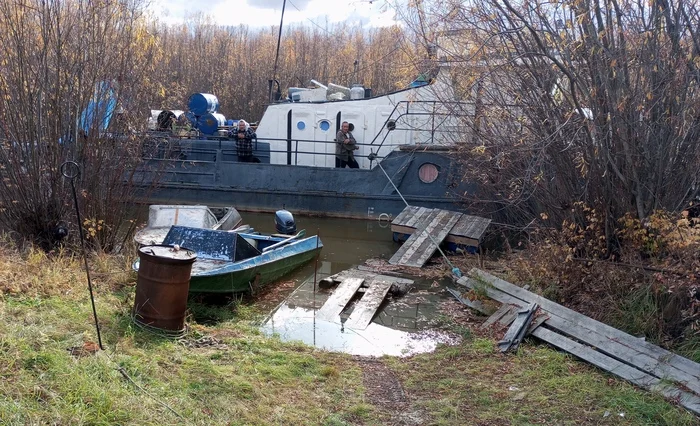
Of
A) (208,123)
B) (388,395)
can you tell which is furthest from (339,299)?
(208,123)

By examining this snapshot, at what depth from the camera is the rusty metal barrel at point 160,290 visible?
5.85 metres

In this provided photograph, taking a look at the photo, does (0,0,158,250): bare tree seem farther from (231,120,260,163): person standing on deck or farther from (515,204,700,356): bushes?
→ (231,120,260,163): person standing on deck

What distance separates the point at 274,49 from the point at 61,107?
22.4m

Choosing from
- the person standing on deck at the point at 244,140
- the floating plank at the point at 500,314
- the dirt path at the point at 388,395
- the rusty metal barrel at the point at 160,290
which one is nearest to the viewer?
the dirt path at the point at 388,395

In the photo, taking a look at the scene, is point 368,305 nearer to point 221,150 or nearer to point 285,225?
point 285,225

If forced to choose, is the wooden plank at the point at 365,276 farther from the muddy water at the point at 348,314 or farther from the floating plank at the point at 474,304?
the floating plank at the point at 474,304

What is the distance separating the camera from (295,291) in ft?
30.2

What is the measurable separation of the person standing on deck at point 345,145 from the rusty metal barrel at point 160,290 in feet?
31.4

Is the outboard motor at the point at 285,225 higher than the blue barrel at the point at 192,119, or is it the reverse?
the blue barrel at the point at 192,119

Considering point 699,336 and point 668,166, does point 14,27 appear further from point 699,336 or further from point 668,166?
point 699,336

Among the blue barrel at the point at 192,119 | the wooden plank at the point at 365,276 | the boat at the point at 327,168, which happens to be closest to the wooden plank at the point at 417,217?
the boat at the point at 327,168

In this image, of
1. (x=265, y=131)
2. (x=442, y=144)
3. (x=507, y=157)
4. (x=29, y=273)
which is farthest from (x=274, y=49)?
(x=29, y=273)

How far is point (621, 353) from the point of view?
18.2ft

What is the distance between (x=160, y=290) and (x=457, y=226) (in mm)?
7853
